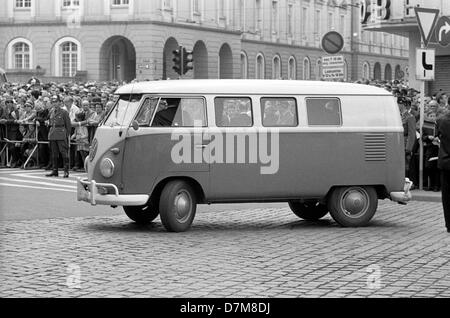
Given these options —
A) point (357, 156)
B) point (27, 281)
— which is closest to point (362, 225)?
point (357, 156)

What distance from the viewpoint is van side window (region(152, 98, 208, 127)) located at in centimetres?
1512

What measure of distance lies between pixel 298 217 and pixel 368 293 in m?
7.43

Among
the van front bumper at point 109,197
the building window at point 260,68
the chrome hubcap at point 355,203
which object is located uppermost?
the building window at point 260,68

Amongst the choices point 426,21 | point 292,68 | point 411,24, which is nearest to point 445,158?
point 426,21

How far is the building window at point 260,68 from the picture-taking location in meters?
81.1

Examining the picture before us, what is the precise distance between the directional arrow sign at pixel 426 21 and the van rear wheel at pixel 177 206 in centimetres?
878

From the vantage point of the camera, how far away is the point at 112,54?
2579 inches

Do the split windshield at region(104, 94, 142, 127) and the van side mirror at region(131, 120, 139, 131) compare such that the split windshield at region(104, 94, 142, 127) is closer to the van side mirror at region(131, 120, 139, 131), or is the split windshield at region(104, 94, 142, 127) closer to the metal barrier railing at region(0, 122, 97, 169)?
the van side mirror at region(131, 120, 139, 131)

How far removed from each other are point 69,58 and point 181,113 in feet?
161

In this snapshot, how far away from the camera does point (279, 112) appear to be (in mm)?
15602
